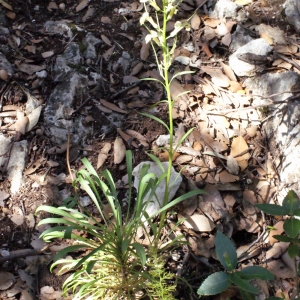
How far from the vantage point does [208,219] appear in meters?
2.77

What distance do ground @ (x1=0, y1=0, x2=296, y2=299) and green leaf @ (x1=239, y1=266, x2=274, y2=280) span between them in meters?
0.74

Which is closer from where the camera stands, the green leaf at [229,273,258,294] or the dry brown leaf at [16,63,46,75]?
the green leaf at [229,273,258,294]

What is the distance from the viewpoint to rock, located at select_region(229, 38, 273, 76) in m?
3.40

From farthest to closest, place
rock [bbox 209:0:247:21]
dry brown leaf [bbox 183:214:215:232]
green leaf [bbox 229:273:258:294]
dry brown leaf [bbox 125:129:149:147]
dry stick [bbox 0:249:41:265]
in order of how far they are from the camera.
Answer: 1. rock [bbox 209:0:247:21]
2. dry brown leaf [bbox 125:129:149:147]
3. dry brown leaf [bbox 183:214:215:232]
4. dry stick [bbox 0:249:41:265]
5. green leaf [bbox 229:273:258:294]

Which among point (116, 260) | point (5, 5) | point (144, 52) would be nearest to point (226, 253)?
point (116, 260)

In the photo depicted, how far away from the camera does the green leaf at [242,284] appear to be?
1758mm

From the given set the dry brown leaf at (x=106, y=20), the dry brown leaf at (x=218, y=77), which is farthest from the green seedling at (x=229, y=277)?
the dry brown leaf at (x=106, y=20)

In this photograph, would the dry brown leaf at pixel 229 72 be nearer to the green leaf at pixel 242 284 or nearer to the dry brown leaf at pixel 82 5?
the dry brown leaf at pixel 82 5

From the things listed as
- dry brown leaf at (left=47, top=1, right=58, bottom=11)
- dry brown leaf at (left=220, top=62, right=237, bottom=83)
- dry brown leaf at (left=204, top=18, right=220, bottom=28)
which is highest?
dry brown leaf at (left=204, top=18, right=220, bottom=28)

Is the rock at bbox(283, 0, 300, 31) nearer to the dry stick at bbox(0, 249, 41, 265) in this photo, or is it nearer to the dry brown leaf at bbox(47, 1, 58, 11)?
the dry brown leaf at bbox(47, 1, 58, 11)

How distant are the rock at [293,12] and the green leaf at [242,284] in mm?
2529

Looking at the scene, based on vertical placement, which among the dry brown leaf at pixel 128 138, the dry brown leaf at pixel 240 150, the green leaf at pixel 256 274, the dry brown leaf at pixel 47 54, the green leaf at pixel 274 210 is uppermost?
the green leaf at pixel 274 210

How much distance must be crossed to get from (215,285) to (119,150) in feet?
4.85

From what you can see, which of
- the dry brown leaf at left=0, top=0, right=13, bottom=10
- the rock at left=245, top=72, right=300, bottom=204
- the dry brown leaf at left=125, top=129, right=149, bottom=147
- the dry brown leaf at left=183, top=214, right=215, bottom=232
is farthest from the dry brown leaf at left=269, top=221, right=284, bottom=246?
the dry brown leaf at left=0, top=0, right=13, bottom=10
